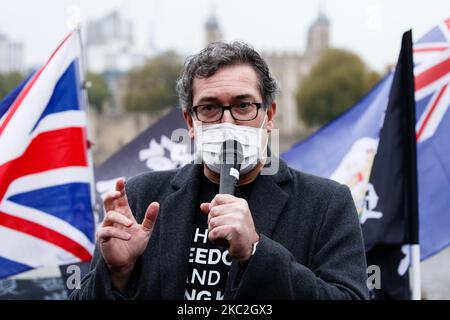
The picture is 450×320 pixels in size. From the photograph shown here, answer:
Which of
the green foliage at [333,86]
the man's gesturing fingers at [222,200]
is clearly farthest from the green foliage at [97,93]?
the man's gesturing fingers at [222,200]

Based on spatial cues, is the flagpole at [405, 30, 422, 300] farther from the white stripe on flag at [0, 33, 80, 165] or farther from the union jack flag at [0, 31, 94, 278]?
the white stripe on flag at [0, 33, 80, 165]

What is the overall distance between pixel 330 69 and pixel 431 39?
155 ft

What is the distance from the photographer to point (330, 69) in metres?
51.5

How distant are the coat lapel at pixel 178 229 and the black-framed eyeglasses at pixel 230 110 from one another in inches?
9.1

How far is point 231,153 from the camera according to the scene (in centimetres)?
221

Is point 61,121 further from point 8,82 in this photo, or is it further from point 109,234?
point 8,82

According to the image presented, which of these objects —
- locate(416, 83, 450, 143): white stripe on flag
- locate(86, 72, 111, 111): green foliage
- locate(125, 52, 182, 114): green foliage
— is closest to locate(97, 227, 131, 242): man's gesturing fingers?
locate(416, 83, 450, 143): white stripe on flag

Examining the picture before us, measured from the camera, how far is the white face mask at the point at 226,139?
89.7 inches

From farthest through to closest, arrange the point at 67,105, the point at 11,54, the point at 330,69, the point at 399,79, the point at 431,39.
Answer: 1. the point at 11,54
2. the point at 330,69
3. the point at 431,39
4. the point at 67,105
5. the point at 399,79

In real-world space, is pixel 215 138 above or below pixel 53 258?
above

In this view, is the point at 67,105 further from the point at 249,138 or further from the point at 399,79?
the point at 249,138

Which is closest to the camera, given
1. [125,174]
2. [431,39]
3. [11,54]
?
[431,39]

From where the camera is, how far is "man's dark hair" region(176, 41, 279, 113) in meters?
2.36
